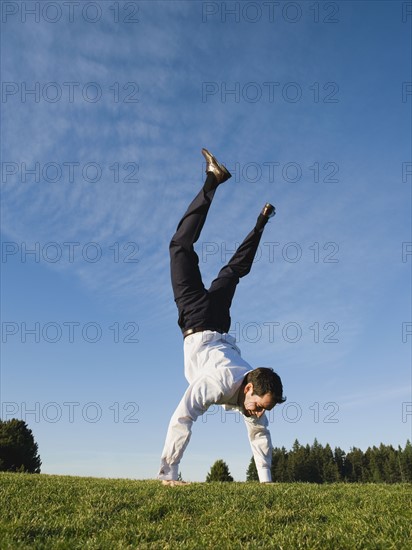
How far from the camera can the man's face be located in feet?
24.9

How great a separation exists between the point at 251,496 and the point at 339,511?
1.06 metres

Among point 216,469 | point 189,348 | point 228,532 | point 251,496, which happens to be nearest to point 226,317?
point 189,348

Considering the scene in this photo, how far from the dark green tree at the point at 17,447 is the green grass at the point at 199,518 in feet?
117

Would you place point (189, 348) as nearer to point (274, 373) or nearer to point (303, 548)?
point (274, 373)

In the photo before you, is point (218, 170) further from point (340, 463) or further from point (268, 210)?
point (340, 463)

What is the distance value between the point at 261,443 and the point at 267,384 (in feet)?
5.14

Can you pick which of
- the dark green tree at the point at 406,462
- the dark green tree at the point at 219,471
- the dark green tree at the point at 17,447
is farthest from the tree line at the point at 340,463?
the dark green tree at the point at 17,447

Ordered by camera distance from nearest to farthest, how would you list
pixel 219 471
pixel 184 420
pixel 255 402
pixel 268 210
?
pixel 184 420 < pixel 255 402 < pixel 268 210 < pixel 219 471

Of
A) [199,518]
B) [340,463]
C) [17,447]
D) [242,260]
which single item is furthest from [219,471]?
[340,463]

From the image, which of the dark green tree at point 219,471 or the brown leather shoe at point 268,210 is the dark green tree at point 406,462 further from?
the brown leather shoe at point 268,210

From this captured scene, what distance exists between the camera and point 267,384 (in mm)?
7594

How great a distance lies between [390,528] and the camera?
4.87 meters

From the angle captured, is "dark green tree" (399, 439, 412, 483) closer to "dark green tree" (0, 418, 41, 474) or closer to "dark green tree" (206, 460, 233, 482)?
"dark green tree" (206, 460, 233, 482)

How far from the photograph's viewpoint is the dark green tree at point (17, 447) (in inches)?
1515
